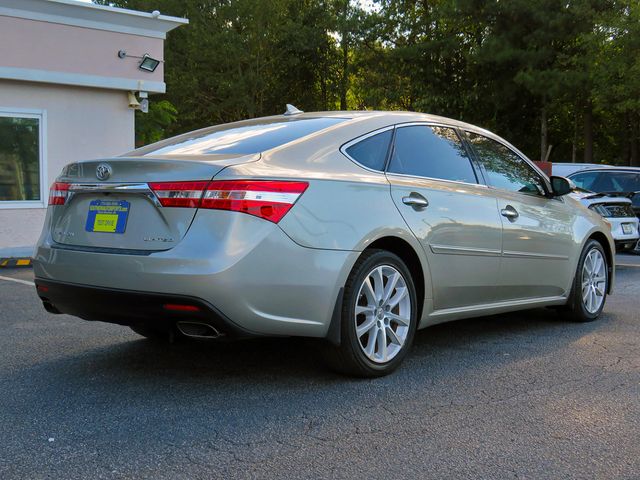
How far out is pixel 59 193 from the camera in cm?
423

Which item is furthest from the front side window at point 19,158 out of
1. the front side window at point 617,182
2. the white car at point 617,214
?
the front side window at point 617,182

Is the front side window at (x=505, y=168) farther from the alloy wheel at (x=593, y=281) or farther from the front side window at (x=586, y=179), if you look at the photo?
the front side window at (x=586, y=179)

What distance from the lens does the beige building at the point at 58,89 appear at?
1184 centimetres

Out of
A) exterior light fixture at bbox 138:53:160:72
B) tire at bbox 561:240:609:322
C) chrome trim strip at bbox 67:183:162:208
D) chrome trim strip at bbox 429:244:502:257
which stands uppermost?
exterior light fixture at bbox 138:53:160:72

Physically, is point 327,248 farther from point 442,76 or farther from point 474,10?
point 442,76

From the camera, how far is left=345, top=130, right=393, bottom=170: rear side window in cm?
430

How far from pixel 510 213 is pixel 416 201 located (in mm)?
1134

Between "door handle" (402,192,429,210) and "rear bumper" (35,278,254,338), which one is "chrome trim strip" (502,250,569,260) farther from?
"rear bumper" (35,278,254,338)

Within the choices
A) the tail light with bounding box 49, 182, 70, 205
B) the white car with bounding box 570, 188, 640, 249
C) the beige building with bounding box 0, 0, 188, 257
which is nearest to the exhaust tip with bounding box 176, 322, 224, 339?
the tail light with bounding box 49, 182, 70, 205

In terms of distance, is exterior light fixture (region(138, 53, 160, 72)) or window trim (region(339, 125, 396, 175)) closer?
window trim (region(339, 125, 396, 175))

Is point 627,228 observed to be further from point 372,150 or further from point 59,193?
point 59,193

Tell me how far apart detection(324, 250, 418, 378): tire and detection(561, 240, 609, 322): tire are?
86.3 inches

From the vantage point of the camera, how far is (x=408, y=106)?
33.8m

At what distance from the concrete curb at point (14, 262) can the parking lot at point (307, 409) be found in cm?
517
